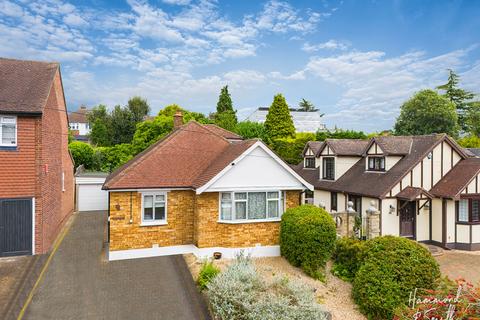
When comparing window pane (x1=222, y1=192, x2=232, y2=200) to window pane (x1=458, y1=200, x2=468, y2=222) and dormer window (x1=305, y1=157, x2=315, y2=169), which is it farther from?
dormer window (x1=305, y1=157, x2=315, y2=169)

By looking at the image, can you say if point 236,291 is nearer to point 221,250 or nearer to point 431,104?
point 221,250

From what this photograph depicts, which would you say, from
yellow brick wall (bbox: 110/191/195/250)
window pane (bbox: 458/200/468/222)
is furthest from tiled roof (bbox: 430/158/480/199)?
yellow brick wall (bbox: 110/191/195/250)

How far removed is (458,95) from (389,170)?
4085 centimetres

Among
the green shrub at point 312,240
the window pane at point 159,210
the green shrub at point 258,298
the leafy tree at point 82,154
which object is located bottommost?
the green shrub at point 258,298

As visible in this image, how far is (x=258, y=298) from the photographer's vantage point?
9.10 m

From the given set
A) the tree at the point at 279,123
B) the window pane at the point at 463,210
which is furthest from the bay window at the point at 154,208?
the tree at the point at 279,123

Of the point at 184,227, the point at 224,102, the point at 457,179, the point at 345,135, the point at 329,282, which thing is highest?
the point at 224,102

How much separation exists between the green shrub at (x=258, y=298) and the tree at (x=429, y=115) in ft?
137

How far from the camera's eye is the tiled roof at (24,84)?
43.1 feet

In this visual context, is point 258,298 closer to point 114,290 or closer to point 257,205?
point 114,290

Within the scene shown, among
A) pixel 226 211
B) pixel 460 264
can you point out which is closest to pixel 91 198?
pixel 226 211

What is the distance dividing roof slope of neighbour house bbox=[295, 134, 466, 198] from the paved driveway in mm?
12237

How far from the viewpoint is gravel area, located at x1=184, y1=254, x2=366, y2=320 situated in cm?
1014

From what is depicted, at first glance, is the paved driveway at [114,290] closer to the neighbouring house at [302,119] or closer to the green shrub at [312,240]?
the green shrub at [312,240]
